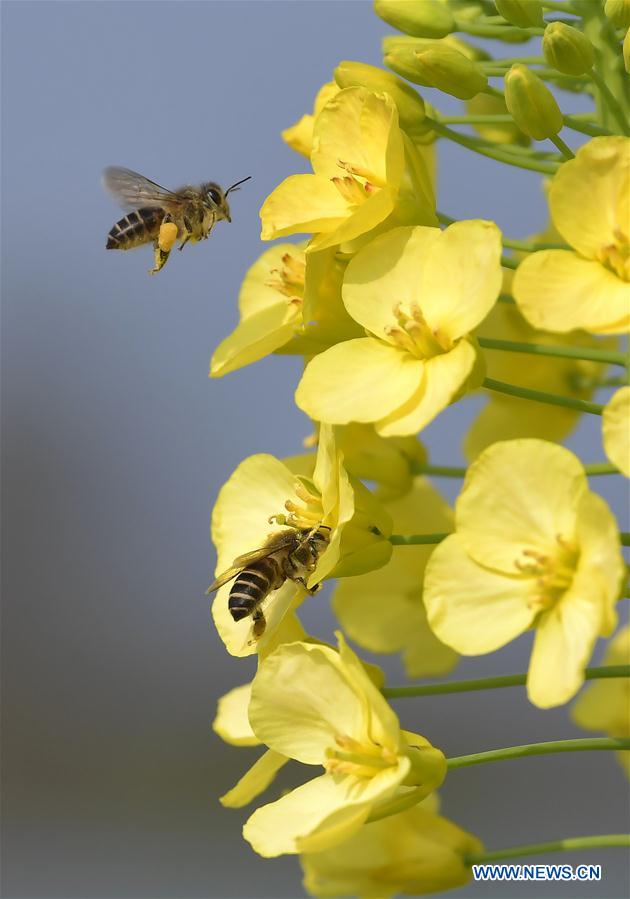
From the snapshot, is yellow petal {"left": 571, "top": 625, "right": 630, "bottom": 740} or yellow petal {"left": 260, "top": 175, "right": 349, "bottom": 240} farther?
yellow petal {"left": 571, "top": 625, "right": 630, "bottom": 740}

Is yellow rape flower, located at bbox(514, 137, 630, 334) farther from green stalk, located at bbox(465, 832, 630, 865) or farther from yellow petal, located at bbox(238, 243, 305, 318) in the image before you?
green stalk, located at bbox(465, 832, 630, 865)

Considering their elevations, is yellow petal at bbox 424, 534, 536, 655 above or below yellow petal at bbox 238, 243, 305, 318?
below

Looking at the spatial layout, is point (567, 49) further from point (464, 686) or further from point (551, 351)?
point (464, 686)

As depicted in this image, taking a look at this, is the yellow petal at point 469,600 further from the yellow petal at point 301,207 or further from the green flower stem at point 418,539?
the yellow petal at point 301,207

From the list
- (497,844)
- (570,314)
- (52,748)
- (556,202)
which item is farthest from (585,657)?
(52,748)

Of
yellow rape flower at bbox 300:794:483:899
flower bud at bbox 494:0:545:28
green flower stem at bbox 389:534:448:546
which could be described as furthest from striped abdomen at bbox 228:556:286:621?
flower bud at bbox 494:0:545:28

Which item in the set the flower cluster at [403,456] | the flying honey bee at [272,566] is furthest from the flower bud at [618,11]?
the flying honey bee at [272,566]
